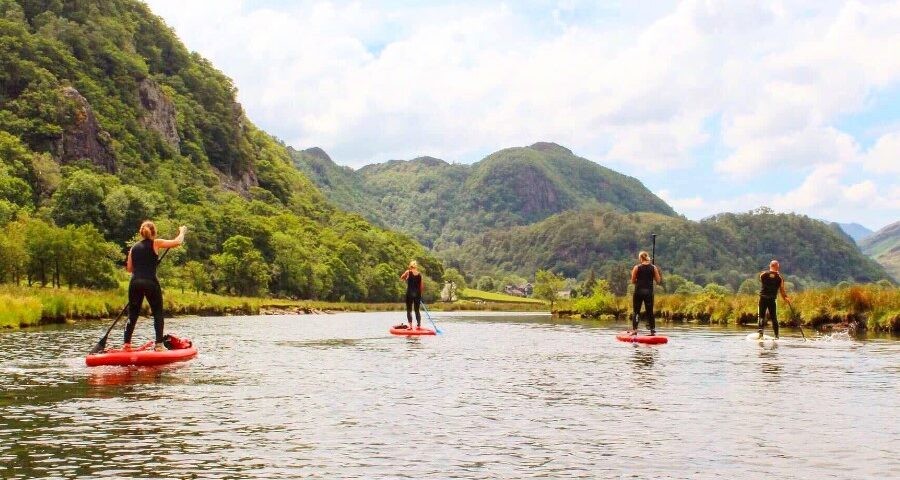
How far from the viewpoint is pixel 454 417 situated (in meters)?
14.4

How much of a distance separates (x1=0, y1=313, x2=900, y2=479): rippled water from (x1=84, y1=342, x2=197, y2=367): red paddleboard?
377mm

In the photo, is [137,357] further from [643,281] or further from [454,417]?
[643,281]

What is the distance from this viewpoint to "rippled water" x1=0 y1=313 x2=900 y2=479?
1068cm

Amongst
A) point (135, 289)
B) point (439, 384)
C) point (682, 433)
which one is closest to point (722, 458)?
point (682, 433)

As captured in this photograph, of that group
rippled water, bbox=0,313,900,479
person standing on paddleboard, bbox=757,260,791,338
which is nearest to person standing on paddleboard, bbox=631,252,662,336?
person standing on paddleboard, bbox=757,260,791,338

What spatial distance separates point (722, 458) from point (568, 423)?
3.16m

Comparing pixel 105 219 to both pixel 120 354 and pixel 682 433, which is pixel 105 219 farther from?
pixel 682 433

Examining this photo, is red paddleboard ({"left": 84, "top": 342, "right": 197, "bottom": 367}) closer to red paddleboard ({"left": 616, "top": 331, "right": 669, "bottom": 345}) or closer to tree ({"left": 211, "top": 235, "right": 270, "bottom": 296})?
red paddleboard ({"left": 616, "top": 331, "right": 669, "bottom": 345})

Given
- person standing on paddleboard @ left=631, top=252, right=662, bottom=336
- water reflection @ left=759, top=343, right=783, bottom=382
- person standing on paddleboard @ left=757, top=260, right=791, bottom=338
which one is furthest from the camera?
person standing on paddleboard @ left=757, top=260, right=791, bottom=338

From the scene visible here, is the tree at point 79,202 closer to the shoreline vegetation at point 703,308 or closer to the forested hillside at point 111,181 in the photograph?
the forested hillside at point 111,181

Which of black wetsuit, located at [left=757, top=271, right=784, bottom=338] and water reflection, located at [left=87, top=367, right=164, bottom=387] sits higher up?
black wetsuit, located at [left=757, top=271, right=784, bottom=338]

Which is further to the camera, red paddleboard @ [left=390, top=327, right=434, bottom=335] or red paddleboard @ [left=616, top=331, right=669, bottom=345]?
red paddleboard @ [left=390, top=327, right=434, bottom=335]

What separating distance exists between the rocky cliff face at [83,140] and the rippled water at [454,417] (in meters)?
150

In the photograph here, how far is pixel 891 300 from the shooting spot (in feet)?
131
